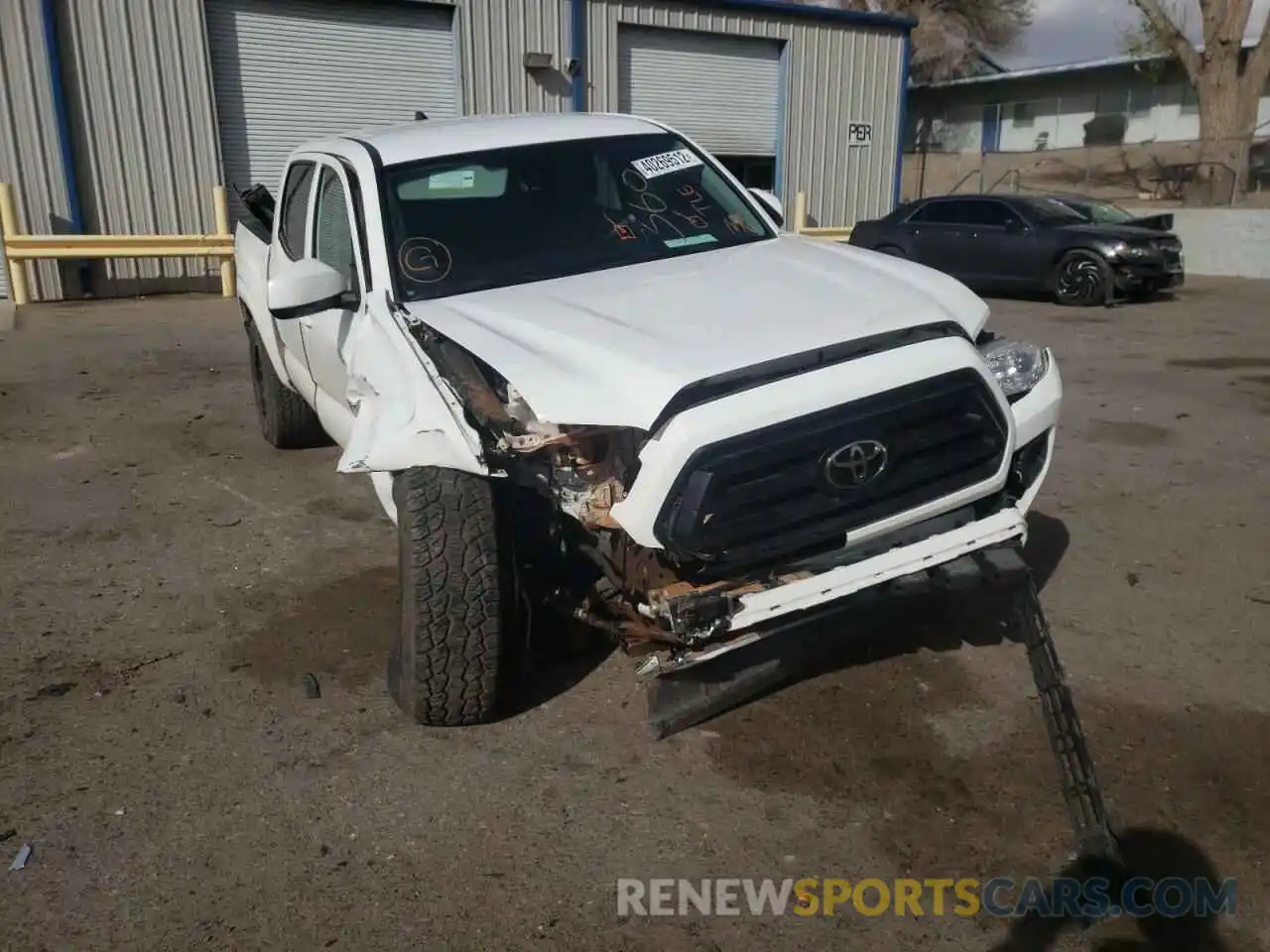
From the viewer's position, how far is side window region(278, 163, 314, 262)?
5.11 metres

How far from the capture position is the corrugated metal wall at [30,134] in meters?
12.5

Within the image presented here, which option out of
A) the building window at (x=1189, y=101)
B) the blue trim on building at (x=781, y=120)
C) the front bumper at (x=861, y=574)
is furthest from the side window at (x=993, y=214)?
the building window at (x=1189, y=101)

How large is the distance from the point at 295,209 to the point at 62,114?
31.7 feet

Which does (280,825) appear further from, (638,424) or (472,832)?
(638,424)

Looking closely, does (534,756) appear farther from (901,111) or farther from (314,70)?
(901,111)

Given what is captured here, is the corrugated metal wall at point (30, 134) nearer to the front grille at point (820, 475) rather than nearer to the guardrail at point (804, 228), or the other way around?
the guardrail at point (804, 228)

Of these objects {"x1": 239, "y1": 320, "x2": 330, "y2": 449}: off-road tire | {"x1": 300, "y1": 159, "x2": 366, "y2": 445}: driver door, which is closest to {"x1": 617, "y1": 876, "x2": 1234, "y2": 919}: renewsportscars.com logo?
{"x1": 300, "y1": 159, "x2": 366, "y2": 445}: driver door

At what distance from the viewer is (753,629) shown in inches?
115

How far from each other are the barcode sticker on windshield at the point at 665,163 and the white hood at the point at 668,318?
67 cm

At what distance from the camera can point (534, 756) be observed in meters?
3.18

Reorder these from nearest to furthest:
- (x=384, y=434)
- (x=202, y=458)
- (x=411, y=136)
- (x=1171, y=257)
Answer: (x=384, y=434)
(x=411, y=136)
(x=202, y=458)
(x=1171, y=257)

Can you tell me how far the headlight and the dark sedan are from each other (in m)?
10.6

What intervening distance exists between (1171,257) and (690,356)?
1247 centimetres

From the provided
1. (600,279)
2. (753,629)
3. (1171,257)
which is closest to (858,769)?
(753,629)
